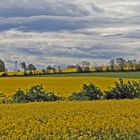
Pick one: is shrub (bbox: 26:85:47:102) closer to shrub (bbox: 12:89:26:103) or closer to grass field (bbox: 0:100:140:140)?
shrub (bbox: 12:89:26:103)

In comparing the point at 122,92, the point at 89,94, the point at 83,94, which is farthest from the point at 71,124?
the point at 122,92

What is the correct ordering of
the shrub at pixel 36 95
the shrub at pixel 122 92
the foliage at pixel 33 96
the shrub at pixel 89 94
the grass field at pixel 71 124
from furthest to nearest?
the shrub at pixel 122 92, the shrub at pixel 89 94, the shrub at pixel 36 95, the foliage at pixel 33 96, the grass field at pixel 71 124

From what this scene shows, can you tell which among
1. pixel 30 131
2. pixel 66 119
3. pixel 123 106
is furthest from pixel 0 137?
pixel 123 106

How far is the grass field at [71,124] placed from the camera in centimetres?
1463

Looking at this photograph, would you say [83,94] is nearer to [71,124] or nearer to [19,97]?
[19,97]

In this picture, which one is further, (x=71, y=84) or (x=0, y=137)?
(x=71, y=84)

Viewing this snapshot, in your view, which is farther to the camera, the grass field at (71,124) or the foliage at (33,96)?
the foliage at (33,96)

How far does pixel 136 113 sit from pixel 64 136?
5.83m

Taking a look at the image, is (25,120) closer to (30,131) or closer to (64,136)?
(30,131)

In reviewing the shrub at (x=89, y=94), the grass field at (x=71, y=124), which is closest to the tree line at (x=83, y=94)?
the shrub at (x=89, y=94)

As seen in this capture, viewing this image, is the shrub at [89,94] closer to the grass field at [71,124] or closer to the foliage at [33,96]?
the foliage at [33,96]

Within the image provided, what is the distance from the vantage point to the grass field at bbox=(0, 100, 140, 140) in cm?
1463

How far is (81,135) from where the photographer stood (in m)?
14.8

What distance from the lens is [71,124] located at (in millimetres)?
16172
